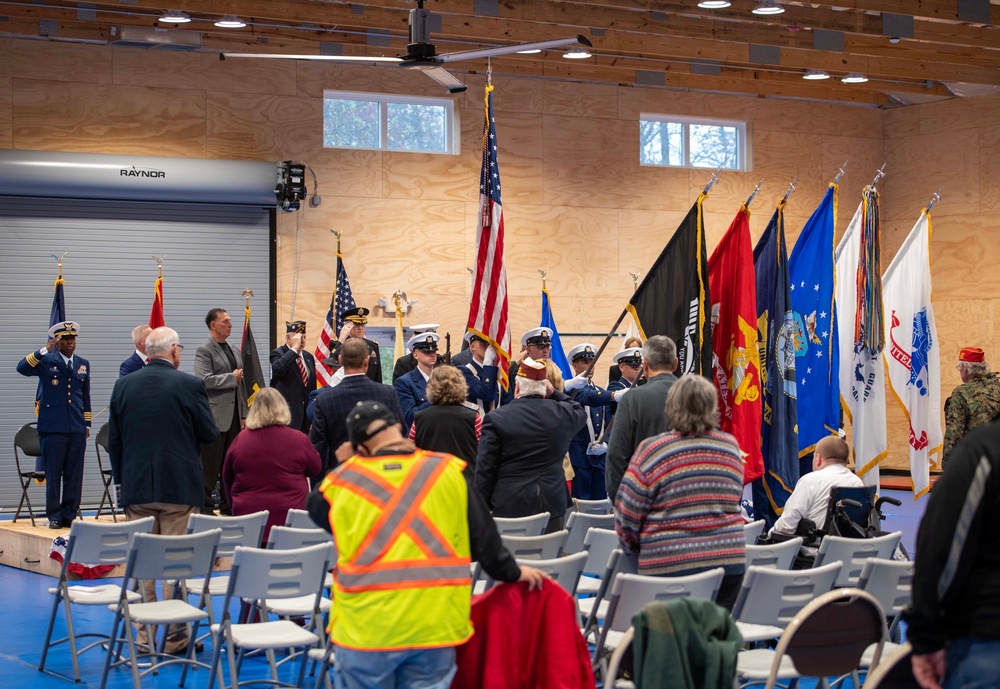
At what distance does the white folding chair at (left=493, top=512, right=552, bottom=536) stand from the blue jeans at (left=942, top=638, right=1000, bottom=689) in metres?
3.10

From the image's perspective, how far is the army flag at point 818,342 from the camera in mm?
8203

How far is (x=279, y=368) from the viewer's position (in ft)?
31.3

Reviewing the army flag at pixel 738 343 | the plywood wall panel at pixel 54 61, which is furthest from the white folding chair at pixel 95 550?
the plywood wall panel at pixel 54 61

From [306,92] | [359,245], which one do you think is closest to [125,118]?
[306,92]

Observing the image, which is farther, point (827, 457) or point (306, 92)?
point (306, 92)

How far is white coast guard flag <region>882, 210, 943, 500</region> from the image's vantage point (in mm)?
9516

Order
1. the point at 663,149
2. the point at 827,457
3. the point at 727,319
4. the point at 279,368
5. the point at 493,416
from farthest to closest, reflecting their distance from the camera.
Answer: the point at 663,149 < the point at 279,368 < the point at 727,319 < the point at 827,457 < the point at 493,416

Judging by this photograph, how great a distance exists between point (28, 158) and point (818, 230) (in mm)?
7505

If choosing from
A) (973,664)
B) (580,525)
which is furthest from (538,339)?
(973,664)

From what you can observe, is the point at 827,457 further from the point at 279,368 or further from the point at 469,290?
the point at 469,290

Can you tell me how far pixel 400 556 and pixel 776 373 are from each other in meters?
5.12

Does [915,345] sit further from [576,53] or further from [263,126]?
[263,126]

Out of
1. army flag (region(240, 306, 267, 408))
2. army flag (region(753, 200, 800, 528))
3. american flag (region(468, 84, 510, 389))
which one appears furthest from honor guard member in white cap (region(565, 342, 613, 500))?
army flag (region(240, 306, 267, 408))

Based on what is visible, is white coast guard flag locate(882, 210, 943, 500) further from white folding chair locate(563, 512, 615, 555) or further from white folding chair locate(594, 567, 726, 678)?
white folding chair locate(594, 567, 726, 678)
